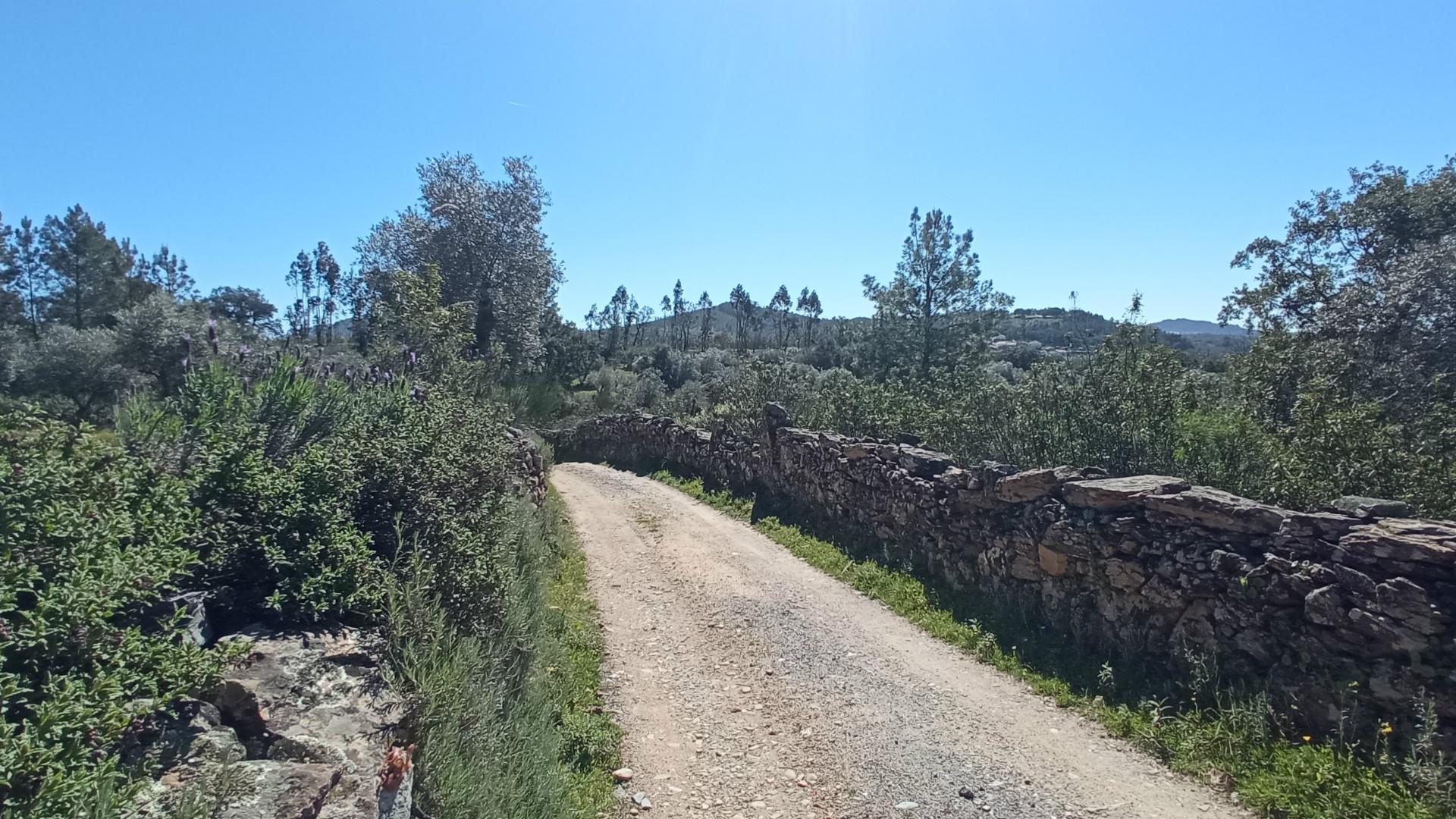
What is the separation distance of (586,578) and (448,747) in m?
5.72

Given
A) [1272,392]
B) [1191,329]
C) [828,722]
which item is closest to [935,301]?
[1272,392]

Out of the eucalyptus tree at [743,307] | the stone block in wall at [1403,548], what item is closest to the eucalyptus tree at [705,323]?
the eucalyptus tree at [743,307]

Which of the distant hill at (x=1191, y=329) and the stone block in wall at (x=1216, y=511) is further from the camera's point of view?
the distant hill at (x=1191, y=329)

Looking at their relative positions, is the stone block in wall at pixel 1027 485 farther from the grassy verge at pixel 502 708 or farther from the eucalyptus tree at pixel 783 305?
the eucalyptus tree at pixel 783 305

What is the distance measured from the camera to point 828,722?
206 inches

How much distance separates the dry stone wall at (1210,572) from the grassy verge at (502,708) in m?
4.41

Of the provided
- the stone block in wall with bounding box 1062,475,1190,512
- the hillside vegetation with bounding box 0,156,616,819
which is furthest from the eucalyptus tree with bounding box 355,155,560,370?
the stone block in wall with bounding box 1062,475,1190,512

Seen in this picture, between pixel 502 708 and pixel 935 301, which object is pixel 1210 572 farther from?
pixel 935 301

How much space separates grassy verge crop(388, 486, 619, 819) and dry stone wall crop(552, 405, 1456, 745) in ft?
14.5

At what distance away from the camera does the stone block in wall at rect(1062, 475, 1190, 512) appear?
5887 mm

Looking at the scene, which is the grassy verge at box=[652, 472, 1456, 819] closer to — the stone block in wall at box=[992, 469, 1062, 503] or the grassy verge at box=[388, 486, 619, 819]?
the stone block in wall at box=[992, 469, 1062, 503]

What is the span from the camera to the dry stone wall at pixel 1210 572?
13.7 feet

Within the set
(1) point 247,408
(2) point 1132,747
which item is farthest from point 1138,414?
(1) point 247,408

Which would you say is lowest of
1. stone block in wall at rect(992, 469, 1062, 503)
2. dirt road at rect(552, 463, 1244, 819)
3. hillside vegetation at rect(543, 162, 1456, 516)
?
dirt road at rect(552, 463, 1244, 819)
